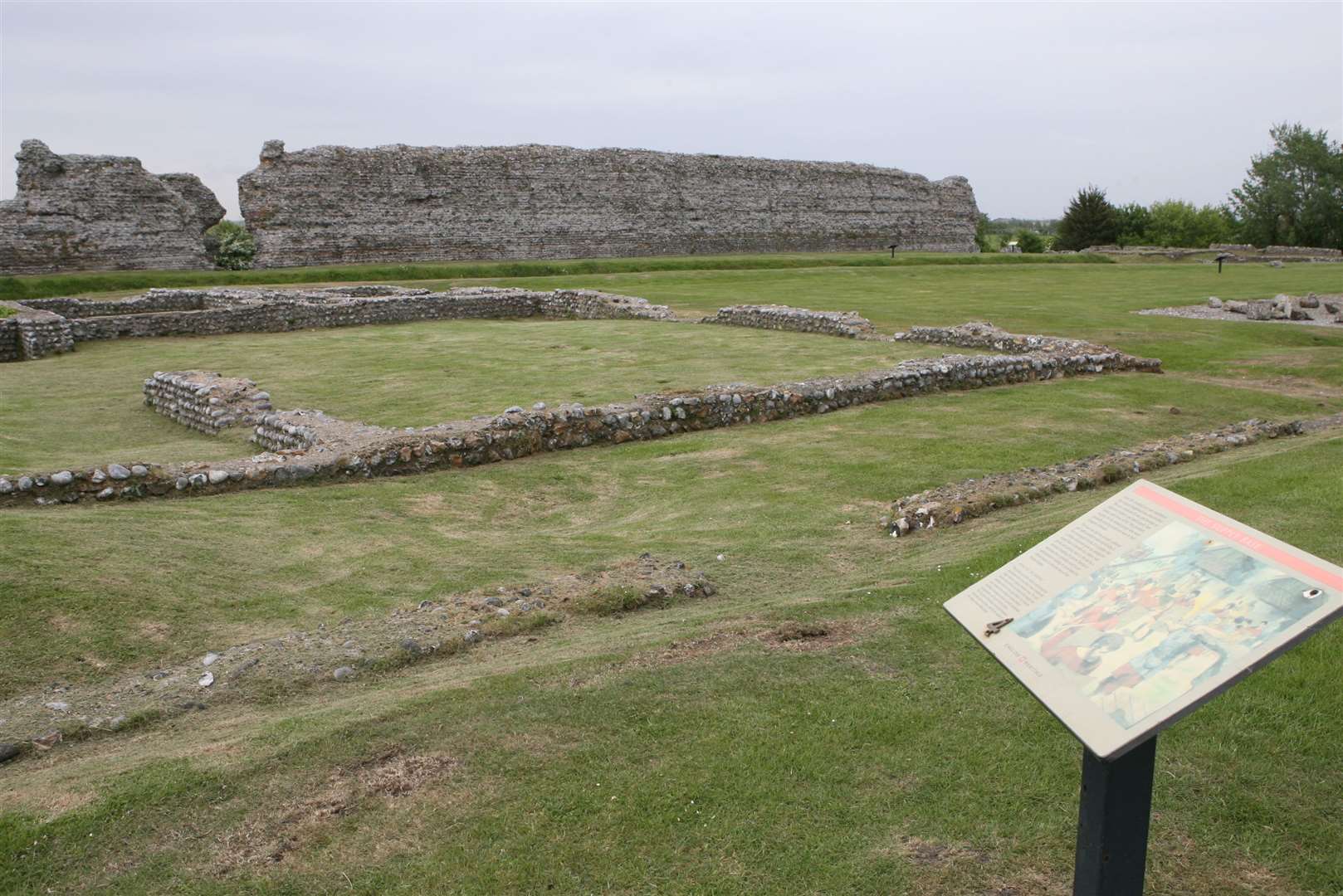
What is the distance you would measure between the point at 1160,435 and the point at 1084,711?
417 inches

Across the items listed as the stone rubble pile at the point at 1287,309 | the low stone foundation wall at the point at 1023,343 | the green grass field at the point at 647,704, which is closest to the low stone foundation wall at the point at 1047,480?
the green grass field at the point at 647,704

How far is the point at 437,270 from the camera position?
37.1 metres

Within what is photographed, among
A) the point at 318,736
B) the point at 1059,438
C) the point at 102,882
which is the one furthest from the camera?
the point at 1059,438

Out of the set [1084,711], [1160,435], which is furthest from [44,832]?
[1160,435]

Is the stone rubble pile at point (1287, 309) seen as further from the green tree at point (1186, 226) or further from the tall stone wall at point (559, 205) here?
the green tree at point (1186, 226)

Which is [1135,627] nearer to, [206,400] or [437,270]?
[206,400]

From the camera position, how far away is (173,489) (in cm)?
967

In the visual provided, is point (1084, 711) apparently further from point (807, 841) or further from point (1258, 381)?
point (1258, 381)

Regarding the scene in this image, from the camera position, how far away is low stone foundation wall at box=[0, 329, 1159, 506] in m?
9.69

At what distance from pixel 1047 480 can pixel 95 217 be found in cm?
3532

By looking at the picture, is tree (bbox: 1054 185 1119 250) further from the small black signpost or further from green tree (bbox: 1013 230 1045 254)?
the small black signpost

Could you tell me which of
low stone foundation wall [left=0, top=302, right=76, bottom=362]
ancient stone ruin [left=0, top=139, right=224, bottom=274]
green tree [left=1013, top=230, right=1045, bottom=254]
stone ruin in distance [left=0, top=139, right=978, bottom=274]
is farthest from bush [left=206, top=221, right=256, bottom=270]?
green tree [left=1013, top=230, right=1045, bottom=254]

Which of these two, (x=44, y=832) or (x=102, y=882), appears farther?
(x=44, y=832)

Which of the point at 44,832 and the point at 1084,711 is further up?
the point at 1084,711
